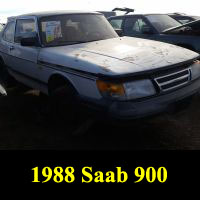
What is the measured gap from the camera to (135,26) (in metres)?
6.79

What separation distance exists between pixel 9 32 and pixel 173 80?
359 cm

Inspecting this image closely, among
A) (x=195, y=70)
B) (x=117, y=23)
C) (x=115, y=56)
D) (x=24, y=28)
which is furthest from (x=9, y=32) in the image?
(x=195, y=70)

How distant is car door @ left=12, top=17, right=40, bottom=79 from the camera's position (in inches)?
162

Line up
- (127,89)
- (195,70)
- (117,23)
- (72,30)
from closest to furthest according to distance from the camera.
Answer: (127,89)
(195,70)
(72,30)
(117,23)

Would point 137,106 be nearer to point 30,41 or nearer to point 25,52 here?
point 30,41

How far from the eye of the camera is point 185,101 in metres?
3.18

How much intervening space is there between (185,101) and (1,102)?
3553 mm

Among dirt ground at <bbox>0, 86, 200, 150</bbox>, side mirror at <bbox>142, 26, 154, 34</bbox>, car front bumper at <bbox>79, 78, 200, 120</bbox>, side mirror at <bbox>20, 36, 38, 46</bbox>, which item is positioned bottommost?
dirt ground at <bbox>0, 86, 200, 150</bbox>

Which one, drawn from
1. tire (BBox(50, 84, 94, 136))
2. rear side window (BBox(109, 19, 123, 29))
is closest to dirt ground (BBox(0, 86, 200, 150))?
tire (BBox(50, 84, 94, 136))

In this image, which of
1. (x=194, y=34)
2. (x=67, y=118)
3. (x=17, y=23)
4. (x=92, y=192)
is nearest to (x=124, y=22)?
(x=194, y=34)

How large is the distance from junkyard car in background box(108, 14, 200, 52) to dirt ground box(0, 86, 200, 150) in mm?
1630

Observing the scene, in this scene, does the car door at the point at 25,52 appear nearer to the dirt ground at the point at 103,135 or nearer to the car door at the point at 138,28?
the dirt ground at the point at 103,135

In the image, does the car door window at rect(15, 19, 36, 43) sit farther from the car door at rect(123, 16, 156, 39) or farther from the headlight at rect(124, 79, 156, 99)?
the car door at rect(123, 16, 156, 39)

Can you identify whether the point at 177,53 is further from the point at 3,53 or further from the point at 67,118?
the point at 3,53
